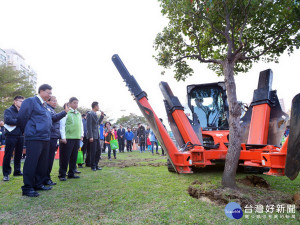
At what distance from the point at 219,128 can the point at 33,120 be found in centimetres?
455

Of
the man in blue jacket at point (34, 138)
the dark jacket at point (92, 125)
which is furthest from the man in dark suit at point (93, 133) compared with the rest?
the man in blue jacket at point (34, 138)

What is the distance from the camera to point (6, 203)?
3.02 metres

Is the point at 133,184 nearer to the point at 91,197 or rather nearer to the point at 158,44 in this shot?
the point at 91,197

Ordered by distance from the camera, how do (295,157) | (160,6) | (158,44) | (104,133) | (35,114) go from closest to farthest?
1. (295,157)
2. (35,114)
3. (160,6)
4. (158,44)
5. (104,133)

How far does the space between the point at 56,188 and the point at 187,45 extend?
5.03m

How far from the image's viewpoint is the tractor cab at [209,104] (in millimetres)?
5965

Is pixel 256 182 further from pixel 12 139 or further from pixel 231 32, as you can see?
pixel 12 139

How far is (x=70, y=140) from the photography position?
15.9ft

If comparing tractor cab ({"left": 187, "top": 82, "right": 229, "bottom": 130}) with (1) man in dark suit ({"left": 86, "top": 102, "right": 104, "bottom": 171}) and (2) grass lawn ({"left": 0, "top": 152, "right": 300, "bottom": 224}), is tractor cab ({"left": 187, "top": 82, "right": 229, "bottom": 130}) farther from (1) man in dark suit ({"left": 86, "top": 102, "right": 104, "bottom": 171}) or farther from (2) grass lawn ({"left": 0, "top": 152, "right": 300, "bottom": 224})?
(1) man in dark suit ({"left": 86, "top": 102, "right": 104, "bottom": 171})

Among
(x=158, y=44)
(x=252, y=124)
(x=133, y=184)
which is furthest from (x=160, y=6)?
(x=133, y=184)

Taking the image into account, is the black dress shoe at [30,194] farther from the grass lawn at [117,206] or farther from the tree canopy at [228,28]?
the tree canopy at [228,28]

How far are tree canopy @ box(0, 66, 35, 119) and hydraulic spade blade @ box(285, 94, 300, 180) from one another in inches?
1064

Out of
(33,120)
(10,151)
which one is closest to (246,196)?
(33,120)

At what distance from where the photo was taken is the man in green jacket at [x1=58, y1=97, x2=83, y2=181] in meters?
4.71
